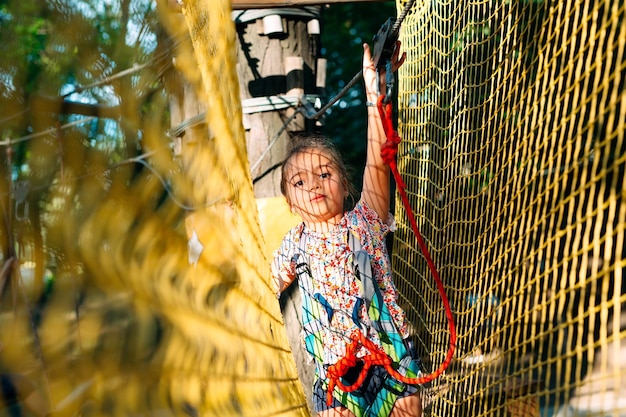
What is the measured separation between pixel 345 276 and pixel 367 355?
18cm

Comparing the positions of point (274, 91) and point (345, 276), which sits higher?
point (274, 91)

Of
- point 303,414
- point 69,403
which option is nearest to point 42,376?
point 69,403

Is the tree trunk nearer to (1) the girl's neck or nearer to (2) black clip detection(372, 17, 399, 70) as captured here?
(1) the girl's neck

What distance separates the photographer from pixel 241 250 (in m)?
1.04

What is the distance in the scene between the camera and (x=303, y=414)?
1189 millimetres

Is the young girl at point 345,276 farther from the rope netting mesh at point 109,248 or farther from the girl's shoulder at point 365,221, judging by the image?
the rope netting mesh at point 109,248

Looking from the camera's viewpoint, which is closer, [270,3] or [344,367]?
[344,367]

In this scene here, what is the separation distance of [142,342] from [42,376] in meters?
0.12

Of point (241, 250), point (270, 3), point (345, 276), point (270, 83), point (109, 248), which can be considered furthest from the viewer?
point (270, 83)

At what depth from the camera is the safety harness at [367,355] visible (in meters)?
1.48

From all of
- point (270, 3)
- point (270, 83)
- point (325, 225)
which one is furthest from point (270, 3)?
point (325, 225)

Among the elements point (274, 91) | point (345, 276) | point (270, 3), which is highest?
point (270, 3)

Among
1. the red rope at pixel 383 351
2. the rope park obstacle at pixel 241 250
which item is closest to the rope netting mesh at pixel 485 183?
the rope park obstacle at pixel 241 250

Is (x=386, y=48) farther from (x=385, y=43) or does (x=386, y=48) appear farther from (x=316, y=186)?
(x=316, y=186)
